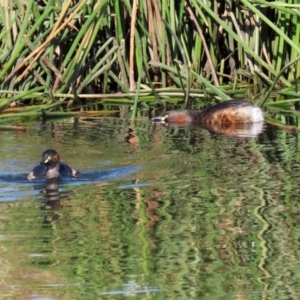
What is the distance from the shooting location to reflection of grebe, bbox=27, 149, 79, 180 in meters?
7.86

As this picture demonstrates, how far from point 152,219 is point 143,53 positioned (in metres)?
5.46

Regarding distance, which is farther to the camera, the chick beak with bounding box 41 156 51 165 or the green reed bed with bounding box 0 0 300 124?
the green reed bed with bounding box 0 0 300 124

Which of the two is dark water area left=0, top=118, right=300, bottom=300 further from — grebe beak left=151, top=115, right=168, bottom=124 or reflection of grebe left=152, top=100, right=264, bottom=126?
grebe beak left=151, top=115, right=168, bottom=124

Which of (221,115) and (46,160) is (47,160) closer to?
(46,160)

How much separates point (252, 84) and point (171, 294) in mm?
7652

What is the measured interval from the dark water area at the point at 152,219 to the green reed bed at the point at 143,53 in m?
1.38

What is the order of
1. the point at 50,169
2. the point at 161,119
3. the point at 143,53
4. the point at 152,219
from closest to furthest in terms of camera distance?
the point at 152,219 < the point at 50,169 < the point at 161,119 < the point at 143,53

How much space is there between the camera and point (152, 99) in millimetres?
11617

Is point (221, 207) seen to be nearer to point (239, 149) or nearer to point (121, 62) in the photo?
point (239, 149)

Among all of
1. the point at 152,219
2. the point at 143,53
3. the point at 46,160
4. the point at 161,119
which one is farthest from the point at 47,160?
the point at 143,53

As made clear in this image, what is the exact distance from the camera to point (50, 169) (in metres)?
7.86

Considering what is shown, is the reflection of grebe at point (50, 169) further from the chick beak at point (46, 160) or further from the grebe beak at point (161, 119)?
the grebe beak at point (161, 119)

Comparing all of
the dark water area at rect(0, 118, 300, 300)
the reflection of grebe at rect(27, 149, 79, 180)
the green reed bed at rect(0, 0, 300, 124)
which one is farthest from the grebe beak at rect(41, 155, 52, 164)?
the green reed bed at rect(0, 0, 300, 124)

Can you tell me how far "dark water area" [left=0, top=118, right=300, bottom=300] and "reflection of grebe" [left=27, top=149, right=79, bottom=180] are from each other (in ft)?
0.39
